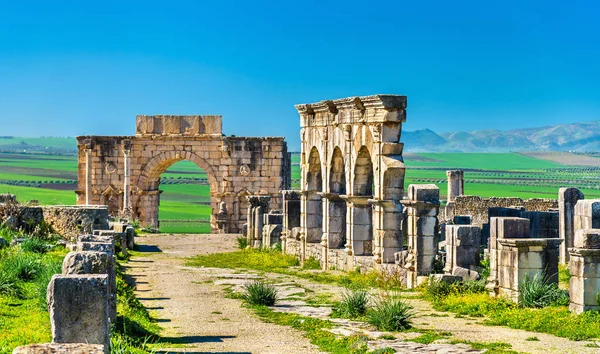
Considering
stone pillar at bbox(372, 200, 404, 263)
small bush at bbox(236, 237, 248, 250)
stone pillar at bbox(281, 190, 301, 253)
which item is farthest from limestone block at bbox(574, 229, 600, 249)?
small bush at bbox(236, 237, 248, 250)

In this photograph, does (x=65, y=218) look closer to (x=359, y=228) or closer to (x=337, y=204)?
(x=337, y=204)

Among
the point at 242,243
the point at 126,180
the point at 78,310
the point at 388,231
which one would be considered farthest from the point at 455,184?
the point at 78,310

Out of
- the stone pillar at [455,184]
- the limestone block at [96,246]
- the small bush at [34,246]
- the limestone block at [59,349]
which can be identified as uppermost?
the stone pillar at [455,184]

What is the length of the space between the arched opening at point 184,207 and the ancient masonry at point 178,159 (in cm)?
125

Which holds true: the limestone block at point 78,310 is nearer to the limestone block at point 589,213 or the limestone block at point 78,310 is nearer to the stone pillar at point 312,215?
the limestone block at point 589,213

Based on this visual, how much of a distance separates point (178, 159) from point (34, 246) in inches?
787

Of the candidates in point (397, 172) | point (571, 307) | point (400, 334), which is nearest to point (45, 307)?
point (400, 334)

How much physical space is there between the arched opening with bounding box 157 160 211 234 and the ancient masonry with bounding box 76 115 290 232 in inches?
49.3

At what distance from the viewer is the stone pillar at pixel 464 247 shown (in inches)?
768

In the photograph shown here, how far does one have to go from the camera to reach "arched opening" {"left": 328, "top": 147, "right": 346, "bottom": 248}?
2584cm

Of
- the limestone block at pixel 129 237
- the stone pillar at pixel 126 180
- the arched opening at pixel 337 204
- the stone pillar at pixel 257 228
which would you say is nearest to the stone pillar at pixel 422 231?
the arched opening at pixel 337 204

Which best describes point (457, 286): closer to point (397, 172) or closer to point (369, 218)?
point (397, 172)

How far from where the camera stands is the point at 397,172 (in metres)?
21.8

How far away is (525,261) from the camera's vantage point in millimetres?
17047
